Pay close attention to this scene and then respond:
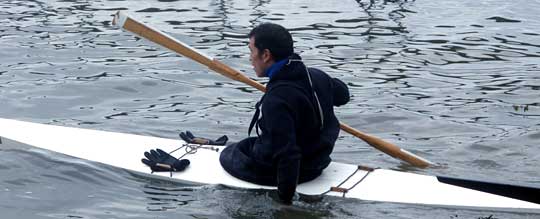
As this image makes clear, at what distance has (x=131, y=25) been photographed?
7.32 metres

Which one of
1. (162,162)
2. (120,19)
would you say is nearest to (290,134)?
(162,162)

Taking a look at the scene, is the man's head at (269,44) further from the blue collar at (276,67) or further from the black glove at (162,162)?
the black glove at (162,162)

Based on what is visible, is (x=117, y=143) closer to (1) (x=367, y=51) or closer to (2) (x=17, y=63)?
(2) (x=17, y=63)

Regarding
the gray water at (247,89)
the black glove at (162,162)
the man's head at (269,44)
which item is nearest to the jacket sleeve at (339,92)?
the man's head at (269,44)

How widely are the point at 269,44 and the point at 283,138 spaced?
0.65 metres

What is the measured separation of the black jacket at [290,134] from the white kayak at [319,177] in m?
0.16

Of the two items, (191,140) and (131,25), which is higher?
(131,25)

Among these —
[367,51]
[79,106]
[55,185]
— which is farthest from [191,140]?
[367,51]

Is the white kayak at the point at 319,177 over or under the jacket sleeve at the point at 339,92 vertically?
under

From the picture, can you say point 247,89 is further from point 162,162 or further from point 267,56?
point 267,56

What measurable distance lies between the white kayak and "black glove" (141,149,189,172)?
0.14 feet

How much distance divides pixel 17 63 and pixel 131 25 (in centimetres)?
629

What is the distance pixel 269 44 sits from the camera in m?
6.16

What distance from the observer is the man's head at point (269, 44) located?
20.2 ft
